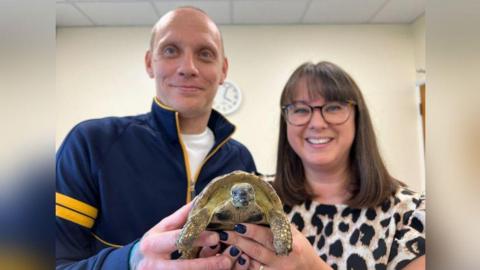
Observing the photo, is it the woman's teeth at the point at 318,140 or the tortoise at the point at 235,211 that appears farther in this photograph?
the woman's teeth at the point at 318,140

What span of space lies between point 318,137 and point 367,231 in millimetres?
201

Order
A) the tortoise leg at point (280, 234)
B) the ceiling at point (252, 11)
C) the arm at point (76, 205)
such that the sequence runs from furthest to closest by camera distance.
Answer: the ceiling at point (252, 11), the arm at point (76, 205), the tortoise leg at point (280, 234)

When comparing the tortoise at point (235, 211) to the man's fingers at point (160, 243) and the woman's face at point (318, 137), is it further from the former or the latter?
the woman's face at point (318, 137)

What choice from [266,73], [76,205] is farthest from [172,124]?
[266,73]

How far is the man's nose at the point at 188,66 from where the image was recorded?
552 mm

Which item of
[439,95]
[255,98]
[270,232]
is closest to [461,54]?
[439,95]

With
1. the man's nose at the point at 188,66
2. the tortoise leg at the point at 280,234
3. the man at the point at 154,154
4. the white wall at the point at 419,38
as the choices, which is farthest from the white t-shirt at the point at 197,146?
the white wall at the point at 419,38

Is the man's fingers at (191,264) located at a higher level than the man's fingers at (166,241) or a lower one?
lower

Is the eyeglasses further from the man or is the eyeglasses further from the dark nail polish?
the dark nail polish

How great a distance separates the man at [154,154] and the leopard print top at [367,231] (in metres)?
0.18

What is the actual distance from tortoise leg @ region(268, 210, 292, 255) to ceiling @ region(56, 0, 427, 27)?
0.51 metres

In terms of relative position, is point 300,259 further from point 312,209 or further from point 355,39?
point 355,39

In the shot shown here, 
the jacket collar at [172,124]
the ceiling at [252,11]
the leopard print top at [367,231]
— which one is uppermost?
the ceiling at [252,11]

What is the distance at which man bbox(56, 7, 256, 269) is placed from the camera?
1.73 feet
